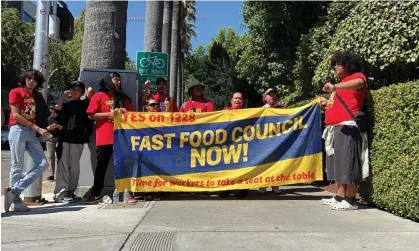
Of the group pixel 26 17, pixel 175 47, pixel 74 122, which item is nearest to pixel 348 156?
pixel 74 122

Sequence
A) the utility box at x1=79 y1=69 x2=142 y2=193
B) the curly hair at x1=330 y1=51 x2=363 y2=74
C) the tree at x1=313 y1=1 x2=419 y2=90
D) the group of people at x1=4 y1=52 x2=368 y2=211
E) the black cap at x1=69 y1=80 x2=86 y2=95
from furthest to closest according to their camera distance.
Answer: the utility box at x1=79 y1=69 x2=142 y2=193
the black cap at x1=69 y1=80 x2=86 y2=95
the tree at x1=313 y1=1 x2=419 y2=90
the curly hair at x1=330 y1=51 x2=363 y2=74
the group of people at x1=4 y1=52 x2=368 y2=211

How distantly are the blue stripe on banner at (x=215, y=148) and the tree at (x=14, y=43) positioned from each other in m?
25.8

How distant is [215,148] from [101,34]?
3203 mm

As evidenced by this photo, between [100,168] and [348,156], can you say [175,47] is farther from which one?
[348,156]

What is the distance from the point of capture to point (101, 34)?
27.8 feet

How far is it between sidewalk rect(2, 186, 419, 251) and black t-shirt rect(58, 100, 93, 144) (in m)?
1.07

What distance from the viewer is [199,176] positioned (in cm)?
730

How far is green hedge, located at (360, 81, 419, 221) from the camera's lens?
557cm

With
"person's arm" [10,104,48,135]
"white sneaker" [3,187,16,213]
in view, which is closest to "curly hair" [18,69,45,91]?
"person's arm" [10,104,48,135]

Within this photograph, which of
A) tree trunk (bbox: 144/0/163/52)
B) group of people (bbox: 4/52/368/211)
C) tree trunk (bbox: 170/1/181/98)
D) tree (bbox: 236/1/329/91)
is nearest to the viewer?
group of people (bbox: 4/52/368/211)

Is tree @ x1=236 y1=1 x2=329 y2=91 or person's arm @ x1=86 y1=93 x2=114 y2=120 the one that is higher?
tree @ x1=236 y1=1 x2=329 y2=91

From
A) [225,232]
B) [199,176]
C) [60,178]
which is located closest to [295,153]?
[199,176]

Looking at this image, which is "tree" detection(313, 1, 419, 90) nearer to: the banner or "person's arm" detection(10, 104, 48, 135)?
the banner

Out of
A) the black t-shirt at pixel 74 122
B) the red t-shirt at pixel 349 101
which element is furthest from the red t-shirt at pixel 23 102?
the red t-shirt at pixel 349 101
